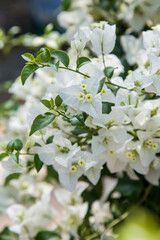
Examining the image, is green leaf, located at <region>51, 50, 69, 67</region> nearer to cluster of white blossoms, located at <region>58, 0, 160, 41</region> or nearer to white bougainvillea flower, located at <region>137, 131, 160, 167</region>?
white bougainvillea flower, located at <region>137, 131, 160, 167</region>

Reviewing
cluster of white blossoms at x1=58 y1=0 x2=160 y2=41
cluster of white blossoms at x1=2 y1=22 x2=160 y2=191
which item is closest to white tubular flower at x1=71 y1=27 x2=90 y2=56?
cluster of white blossoms at x1=2 y1=22 x2=160 y2=191

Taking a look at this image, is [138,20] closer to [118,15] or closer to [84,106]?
[118,15]

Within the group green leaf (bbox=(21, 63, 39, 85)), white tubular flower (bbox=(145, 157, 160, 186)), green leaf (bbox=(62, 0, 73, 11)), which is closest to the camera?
green leaf (bbox=(21, 63, 39, 85))

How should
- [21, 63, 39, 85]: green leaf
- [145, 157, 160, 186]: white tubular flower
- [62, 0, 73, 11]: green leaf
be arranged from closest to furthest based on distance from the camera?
[21, 63, 39, 85]: green leaf, [145, 157, 160, 186]: white tubular flower, [62, 0, 73, 11]: green leaf

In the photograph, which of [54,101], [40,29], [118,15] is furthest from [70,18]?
[40,29]

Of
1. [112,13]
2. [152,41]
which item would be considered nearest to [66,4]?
[112,13]

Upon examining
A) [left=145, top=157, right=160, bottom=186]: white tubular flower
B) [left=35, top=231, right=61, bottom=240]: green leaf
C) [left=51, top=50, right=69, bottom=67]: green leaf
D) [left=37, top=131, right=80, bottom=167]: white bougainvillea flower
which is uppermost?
[left=51, top=50, right=69, bottom=67]: green leaf
